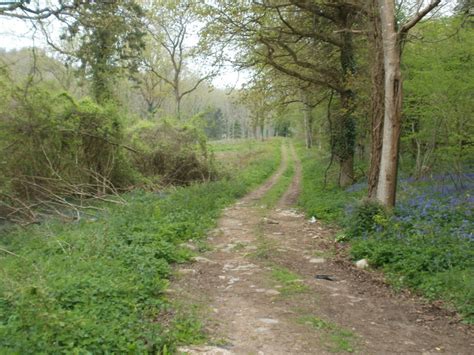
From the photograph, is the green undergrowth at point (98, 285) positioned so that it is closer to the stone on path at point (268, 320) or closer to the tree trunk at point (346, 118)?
the stone on path at point (268, 320)

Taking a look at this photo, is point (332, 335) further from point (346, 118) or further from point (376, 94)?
point (346, 118)

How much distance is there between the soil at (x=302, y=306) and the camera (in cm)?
444

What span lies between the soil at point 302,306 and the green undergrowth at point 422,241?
0.26 m

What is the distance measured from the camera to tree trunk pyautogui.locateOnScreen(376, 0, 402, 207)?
8.84m

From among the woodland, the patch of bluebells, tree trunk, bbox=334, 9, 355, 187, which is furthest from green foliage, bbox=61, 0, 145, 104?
the patch of bluebells

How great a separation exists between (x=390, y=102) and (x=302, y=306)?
5484mm

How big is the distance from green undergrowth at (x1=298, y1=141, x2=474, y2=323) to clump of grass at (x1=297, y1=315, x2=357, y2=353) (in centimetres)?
165

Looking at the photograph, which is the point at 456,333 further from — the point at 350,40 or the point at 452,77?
the point at 350,40

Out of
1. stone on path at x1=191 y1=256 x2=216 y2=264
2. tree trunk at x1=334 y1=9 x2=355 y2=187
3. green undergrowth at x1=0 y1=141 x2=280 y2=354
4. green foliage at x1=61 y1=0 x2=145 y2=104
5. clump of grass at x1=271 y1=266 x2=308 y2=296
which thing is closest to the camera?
green undergrowth at x1=0 y1=141 x2=280 y2=354

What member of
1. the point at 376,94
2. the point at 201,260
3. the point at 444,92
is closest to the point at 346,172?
the point at 444,92

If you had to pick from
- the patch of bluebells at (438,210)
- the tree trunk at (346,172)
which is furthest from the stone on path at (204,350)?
the tree trunk at (346,172)

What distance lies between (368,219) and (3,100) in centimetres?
1118

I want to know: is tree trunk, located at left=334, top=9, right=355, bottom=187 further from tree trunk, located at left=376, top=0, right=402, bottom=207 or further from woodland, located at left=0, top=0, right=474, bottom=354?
tree trunk, located at left=376, top=0, right=402, bottom=207

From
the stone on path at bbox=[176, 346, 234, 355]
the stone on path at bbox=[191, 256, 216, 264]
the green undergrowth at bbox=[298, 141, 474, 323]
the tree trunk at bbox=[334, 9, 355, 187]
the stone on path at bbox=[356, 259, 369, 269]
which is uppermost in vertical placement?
the tree trunk at bbox=[334, 9, 355, 187]
